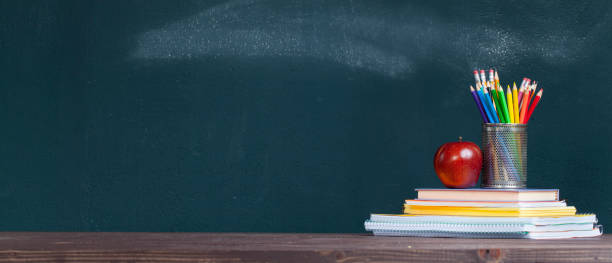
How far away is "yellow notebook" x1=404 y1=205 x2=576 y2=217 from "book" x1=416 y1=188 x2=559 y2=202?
0.07ft

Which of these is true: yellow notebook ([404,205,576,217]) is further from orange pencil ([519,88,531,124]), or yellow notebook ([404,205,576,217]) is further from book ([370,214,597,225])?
orange pencil ([519,88,531,124])

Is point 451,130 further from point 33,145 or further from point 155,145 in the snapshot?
point 33,145

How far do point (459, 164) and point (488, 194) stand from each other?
0.10 metres

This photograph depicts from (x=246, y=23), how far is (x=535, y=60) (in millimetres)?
742

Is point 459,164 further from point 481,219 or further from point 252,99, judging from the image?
point 252,99

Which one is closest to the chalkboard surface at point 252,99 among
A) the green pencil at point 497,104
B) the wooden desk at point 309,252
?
the green pencil at point 497,104

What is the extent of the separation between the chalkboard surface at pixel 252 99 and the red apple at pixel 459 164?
0.36 m

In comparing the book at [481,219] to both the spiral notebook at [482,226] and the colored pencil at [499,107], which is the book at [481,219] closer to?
the spiral notebook at [482,226]

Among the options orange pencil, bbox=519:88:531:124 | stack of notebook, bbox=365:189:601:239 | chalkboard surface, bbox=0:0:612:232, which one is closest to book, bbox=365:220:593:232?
stack of notebook, bbox=365:189:601:239

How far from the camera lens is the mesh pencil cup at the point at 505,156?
1.44 metres

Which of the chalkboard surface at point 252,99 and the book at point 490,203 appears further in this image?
the chalkboard surface at point 252,99

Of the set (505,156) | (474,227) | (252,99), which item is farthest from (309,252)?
(252,99)

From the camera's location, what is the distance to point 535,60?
5.93ft

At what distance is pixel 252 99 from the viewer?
183 centimetres
